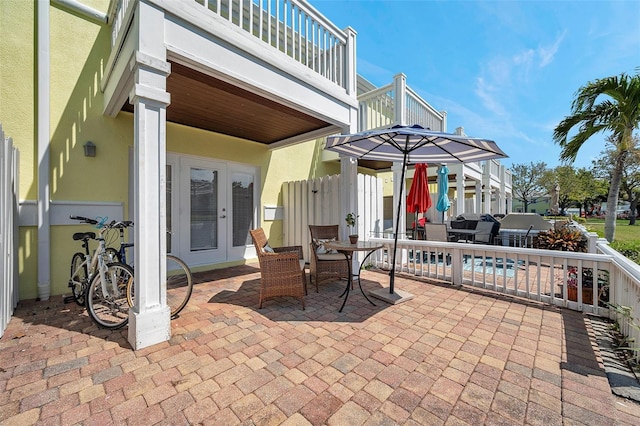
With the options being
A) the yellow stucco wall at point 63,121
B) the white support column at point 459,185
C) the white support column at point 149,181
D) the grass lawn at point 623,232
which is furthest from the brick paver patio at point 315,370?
the white support column at point 459,185

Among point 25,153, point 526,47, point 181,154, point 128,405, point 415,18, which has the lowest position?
point 128,405

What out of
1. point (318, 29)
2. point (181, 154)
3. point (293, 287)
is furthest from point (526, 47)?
point (181, 154)

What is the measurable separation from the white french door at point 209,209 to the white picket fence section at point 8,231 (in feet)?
6.32

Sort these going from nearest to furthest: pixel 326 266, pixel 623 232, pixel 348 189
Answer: pixel 326 266
pixel 348 189
pixel 623 232

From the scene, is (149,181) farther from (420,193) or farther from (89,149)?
(420,193)

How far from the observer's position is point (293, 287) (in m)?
3.42

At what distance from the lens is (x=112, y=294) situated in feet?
9.75

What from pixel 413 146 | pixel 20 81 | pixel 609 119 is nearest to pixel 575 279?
pixel 413 146

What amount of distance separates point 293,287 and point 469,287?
9.62ft

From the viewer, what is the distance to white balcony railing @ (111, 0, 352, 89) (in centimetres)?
352

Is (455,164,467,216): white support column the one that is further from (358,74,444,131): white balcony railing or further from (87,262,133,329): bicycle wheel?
(87,262,133,329): bicycle wheel

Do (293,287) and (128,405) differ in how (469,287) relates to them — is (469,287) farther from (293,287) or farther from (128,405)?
(128,405)

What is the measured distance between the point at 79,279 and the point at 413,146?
5.04 meters

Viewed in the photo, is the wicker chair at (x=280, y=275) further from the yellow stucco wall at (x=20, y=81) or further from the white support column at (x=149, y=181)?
the yellow stucco wall at (x=20, y=81)
